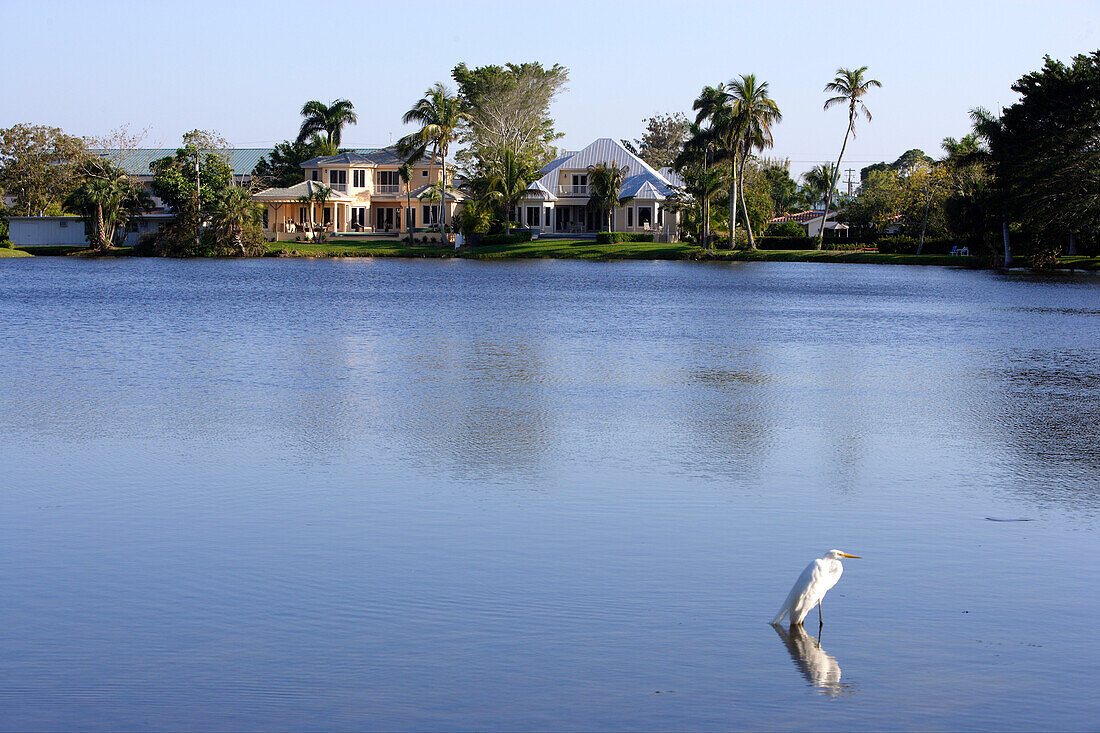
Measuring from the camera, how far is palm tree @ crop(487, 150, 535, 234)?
2970 inches

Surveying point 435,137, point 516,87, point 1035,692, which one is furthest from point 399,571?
point 516,87

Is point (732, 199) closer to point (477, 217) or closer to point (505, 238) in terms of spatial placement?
point (505, 238)

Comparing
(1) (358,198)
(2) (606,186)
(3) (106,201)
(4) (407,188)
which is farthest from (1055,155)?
(3) (106,201)

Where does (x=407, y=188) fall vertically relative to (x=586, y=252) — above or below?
above

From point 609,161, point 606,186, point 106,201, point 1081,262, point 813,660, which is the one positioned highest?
point 609,161

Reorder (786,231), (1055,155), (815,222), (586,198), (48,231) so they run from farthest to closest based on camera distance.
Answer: (815,222) → (586,198) → (48,231) → (786,231) → (1055,155)

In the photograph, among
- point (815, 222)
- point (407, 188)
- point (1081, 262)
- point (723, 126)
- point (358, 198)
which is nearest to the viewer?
point (1081, 262)

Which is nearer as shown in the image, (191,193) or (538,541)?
(538,541)

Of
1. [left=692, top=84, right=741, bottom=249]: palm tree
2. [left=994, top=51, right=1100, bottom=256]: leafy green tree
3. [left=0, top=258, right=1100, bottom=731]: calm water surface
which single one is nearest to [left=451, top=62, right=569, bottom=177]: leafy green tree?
[left=692, top=84, right=741, bottom=249]: palm tree

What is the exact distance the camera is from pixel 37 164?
81.9 metres

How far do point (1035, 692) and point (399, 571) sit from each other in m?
3.94

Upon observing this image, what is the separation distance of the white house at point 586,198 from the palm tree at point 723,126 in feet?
27.6

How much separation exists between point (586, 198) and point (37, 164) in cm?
4026

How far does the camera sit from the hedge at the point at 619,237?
74500 mm
